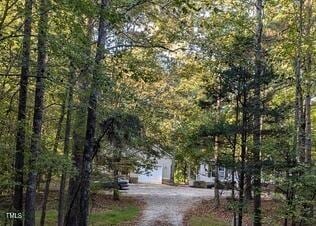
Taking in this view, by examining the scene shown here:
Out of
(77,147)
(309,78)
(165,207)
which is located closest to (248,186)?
(309,78)

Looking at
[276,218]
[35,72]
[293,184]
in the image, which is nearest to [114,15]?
[35,72]

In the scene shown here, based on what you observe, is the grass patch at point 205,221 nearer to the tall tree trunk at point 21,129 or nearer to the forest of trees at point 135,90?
the forest of trees at point 135,90

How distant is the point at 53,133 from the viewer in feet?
50.4

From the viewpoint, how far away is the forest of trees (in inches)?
300

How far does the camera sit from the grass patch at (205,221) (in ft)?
57.2

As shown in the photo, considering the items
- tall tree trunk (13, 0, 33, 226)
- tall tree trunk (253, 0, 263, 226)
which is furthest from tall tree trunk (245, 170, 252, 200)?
tall tree trunk (13, 0, 33, 226)

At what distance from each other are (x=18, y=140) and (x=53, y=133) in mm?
6710

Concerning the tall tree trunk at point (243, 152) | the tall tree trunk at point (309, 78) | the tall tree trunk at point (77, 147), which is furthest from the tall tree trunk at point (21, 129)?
the tall tree trunk at point (309, 78)

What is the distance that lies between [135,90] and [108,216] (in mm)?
9117

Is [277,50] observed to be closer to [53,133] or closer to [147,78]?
[147,78]

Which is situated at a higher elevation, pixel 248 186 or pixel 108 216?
pixel 248 186

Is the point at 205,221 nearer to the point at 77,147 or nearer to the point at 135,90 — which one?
the point at 77,147

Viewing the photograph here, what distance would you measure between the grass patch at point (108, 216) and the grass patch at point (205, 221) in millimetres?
2679

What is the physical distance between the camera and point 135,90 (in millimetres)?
12250
